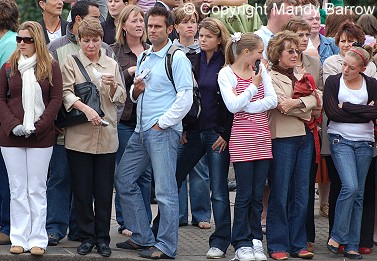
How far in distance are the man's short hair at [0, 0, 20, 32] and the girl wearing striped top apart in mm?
2126

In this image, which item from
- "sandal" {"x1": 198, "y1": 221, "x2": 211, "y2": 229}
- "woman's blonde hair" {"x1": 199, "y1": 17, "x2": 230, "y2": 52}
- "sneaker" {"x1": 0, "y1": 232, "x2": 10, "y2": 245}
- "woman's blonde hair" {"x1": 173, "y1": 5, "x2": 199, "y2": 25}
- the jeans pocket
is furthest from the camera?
"sandal" {"x1": 198, "y1": 221, "x2": 211, "y2": 229}

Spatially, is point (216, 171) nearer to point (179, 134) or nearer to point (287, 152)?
point (179, 134)

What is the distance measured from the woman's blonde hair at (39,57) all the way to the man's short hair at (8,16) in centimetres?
72

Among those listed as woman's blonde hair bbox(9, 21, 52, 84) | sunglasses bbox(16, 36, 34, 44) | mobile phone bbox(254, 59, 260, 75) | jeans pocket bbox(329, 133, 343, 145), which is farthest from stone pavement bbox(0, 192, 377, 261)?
sunglasses bbox(16, 36, 34, 44)

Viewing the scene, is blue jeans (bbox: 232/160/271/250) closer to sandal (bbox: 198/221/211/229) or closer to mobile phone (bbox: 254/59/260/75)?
mobile phone (bbox: 254/59/260/75)

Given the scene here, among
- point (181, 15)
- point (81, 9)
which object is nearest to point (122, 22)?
point (81, 9)

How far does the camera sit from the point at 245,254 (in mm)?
9281

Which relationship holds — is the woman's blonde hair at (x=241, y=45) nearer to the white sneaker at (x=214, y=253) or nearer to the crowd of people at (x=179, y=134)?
the crowd of people at (x=179, y=134)

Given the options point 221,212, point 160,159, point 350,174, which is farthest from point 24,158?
point 350,174

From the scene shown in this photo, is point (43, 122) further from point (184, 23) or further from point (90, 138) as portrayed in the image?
point (184, 23)

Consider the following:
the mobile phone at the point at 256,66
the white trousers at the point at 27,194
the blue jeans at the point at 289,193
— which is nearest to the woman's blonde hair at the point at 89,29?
the white trousers at the point at 27,194

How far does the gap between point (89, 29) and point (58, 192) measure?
1558 mm

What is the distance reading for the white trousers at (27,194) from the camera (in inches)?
359

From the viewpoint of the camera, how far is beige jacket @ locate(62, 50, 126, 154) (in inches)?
364
